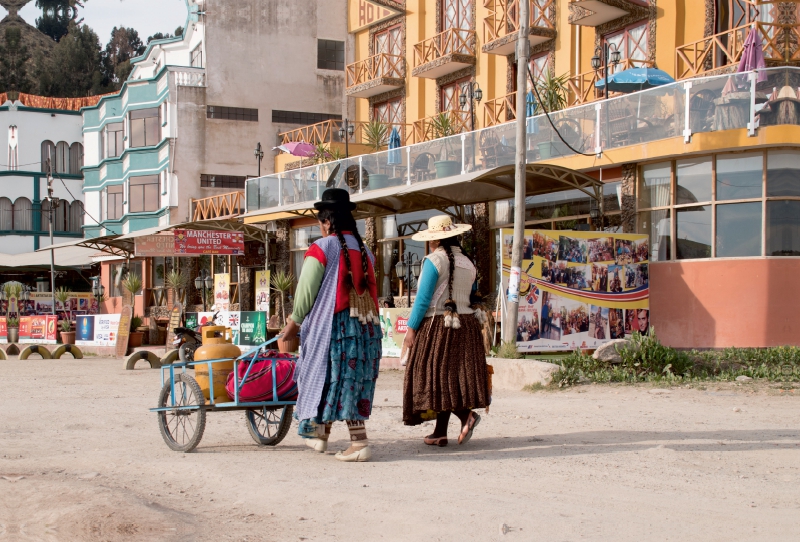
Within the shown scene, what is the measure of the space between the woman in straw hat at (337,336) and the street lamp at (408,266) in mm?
17355

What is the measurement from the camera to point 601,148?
1902 centimetres

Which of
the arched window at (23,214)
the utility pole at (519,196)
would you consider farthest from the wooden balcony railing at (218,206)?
the arched window at (23,214)

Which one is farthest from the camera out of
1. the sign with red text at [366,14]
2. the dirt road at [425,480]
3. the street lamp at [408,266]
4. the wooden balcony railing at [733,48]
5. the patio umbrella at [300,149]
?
the sign with red text at [366,14]

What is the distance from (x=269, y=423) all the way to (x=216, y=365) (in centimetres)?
79

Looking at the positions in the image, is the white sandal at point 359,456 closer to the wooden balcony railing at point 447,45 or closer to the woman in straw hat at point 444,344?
the woman in straw hat at point 444,344

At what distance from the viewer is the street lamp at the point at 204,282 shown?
30.9 meters

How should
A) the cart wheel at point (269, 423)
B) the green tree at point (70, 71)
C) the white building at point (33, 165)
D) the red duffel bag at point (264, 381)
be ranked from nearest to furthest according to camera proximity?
the red duffel bag at point (264, 381)
the cart wheel at point (269, 423)
the white building at point (33, 165)
the green tree at point (70, 71)

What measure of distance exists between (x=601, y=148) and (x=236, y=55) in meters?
25.2

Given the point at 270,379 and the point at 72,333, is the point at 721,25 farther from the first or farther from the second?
the point at 72,333

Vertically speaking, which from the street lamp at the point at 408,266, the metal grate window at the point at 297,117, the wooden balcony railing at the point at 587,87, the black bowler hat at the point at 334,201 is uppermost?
the metal grate window at the point at 297,117

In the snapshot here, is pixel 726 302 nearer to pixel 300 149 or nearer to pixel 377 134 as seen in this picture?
pixel 377 134

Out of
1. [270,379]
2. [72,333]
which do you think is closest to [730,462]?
[270,379]

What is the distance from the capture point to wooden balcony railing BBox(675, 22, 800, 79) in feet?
63.6

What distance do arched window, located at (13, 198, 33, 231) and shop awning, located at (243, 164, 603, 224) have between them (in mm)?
37715
